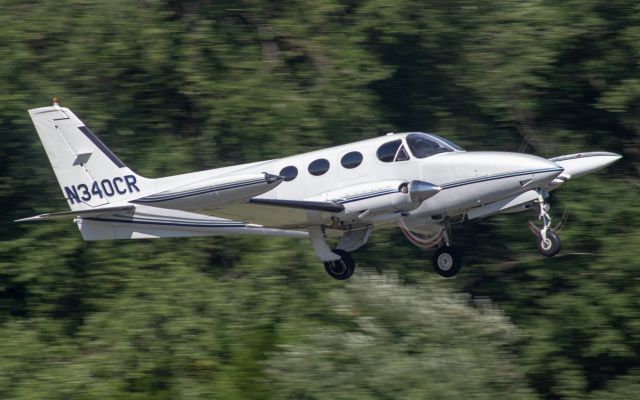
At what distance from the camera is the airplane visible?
1455 centimetres

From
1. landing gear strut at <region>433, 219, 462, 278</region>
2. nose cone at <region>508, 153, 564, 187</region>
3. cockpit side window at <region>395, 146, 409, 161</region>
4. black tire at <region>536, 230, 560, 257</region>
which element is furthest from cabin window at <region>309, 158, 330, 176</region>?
black tire at <region>536, 230, 560, 257</region>

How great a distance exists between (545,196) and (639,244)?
172 inches

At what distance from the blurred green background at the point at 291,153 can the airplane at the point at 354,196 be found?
1910 millimetres

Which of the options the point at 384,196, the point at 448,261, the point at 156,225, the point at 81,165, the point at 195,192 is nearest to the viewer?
the point at 195,192

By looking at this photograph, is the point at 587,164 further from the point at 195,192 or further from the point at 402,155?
the point at 195,192

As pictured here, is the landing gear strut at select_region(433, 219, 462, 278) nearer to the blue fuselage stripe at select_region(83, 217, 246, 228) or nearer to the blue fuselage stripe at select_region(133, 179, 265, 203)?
the blue fuselage stripe at select_region(83, 217, 246, 228)

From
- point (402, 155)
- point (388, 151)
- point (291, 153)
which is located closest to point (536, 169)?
point (402, 155)

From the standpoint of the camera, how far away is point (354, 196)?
1491cm

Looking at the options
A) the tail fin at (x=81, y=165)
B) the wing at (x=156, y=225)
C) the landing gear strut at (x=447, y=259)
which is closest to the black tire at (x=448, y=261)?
the landing gear strut at (x=447, y=259)

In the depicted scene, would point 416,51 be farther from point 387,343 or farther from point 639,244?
point 387,343

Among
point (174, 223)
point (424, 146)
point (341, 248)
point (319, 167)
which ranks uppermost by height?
point (424, 146)

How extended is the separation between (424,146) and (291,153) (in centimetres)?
456

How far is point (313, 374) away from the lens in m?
15.9

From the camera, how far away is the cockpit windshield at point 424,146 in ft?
49.4
